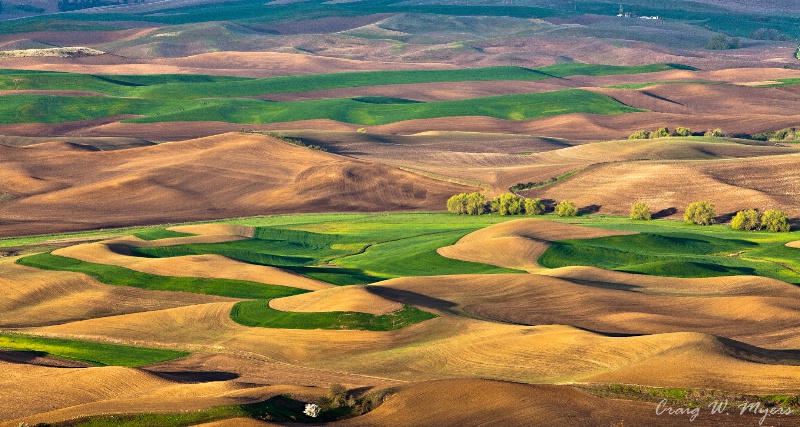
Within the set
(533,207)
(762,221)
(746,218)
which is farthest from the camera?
(533,207)

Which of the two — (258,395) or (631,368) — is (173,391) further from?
(631,368)

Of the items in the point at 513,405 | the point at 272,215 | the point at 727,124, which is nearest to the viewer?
the point at 513,405

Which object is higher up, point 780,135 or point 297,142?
point 297,142

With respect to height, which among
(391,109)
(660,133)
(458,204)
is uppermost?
(458,204)

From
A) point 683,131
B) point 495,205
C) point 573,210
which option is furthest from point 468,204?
point 683,131

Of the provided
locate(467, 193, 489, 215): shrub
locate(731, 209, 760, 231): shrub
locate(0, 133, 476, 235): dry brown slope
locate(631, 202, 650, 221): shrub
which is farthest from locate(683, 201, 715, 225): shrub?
locate(0, 133, 476, 235): dry brown slope

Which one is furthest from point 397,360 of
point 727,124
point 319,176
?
point 727,124

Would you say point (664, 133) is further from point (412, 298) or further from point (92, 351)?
point (92, 351)

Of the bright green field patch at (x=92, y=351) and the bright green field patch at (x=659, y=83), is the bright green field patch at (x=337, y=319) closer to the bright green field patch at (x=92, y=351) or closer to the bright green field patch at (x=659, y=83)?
the bright green field patch at (x=92, y=351)
